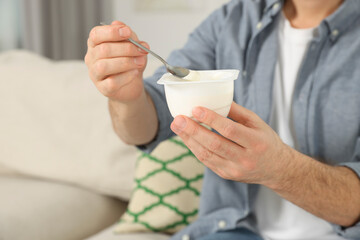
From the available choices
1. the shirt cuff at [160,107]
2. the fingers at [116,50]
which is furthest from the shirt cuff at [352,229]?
the fingers at [116,50]

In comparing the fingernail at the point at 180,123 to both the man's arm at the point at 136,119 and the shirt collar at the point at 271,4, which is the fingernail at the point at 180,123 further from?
the shirt collar at the point at 271,4

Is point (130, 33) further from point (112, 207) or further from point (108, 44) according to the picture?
point (112, 207)

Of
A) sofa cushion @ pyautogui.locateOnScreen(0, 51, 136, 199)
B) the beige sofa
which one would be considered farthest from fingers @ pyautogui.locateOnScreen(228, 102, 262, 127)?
sofa cushion @ pyautogui.locateOnScreen(0, 51, 136, 199)

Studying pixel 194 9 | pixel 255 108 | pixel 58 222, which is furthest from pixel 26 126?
pixel 194 9

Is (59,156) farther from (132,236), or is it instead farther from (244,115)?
(244,115)

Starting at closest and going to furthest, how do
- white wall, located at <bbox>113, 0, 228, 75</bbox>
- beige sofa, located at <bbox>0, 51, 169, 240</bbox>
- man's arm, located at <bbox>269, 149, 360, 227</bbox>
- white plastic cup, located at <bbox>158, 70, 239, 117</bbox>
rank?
white plastic cup, located at <bbox>158, 70, 239, 117</bbox> < man's arm, located at <bbox>269, 149, 360, 227</bbox> < beige sofa, located at <bbox>0, 51, 169, 240</bbox> < white wall, located at <bbox>113, 0, 228, 75</bbox>

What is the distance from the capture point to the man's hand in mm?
666

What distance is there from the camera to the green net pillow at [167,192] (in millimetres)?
1369

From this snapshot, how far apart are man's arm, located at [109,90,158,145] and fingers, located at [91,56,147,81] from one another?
166 millimetres

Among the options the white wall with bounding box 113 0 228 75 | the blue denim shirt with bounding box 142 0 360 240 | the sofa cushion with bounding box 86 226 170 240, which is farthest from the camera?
the white wall with bounding box 113 0 228 75

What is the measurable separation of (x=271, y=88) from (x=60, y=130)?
85 centimetres

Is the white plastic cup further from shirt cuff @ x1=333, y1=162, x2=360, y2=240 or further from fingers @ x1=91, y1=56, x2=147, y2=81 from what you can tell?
shirt cuff @ x1=333, y1=162, x2=360, y2=240

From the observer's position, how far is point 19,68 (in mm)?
1783

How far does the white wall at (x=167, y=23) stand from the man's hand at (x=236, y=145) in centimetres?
216
